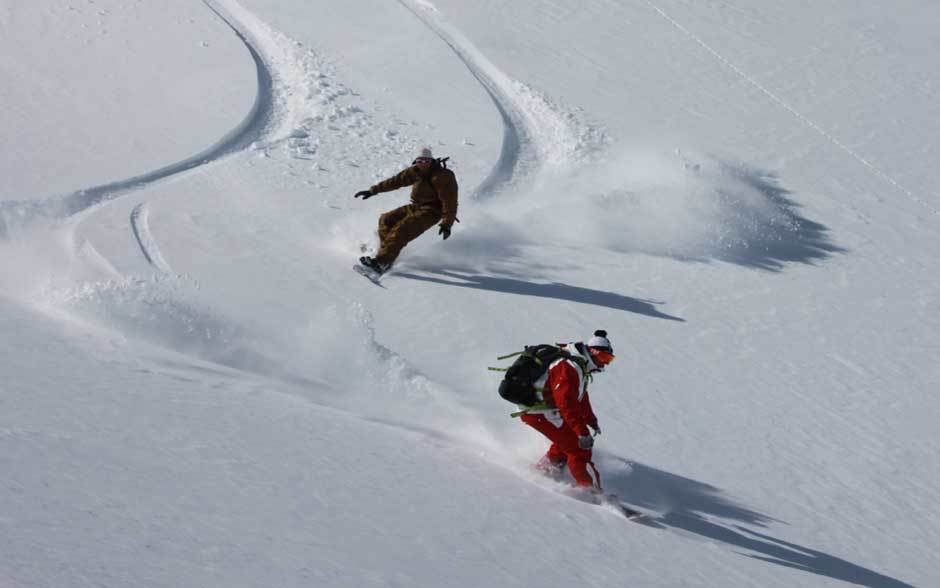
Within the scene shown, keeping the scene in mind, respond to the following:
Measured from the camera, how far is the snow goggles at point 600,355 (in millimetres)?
6438

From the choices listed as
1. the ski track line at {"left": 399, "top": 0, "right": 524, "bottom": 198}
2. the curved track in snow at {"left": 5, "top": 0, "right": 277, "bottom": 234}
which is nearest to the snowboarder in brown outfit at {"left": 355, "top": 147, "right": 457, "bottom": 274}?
the ski track line at {"left": 399, "top": 0, "right": 524, "bottom": 198}

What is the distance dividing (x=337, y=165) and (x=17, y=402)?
22.8ft

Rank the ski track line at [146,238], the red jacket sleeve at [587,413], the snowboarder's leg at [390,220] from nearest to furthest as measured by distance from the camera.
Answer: the red jacket sleeve at [587,413] → the ski track line at [146,238] → the snowboarder's leg at [390,220]

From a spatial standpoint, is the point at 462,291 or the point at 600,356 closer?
the point at 600,356

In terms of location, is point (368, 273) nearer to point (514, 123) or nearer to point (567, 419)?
point (567, 419)

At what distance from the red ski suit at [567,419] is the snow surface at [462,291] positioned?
24 cm

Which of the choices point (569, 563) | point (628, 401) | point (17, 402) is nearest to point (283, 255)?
point (628, 401)

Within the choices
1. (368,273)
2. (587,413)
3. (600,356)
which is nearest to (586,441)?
(587,413)

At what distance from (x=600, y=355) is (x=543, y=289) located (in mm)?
3717

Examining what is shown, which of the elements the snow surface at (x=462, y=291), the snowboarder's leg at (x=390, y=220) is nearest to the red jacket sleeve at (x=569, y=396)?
the snow surface at (x=462, y=291)

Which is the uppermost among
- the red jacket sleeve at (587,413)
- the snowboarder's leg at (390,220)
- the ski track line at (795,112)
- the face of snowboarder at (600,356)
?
Result: the ski track line at (795,112)

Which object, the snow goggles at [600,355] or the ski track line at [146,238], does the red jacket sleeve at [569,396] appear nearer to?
the snow goggles at [600,355]

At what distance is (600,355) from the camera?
6.46 m

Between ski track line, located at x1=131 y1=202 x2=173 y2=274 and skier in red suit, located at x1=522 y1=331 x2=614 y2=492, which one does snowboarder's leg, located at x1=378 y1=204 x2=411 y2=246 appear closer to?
ski track line, located at x1=131 y1=202 x2=173 y2=274
